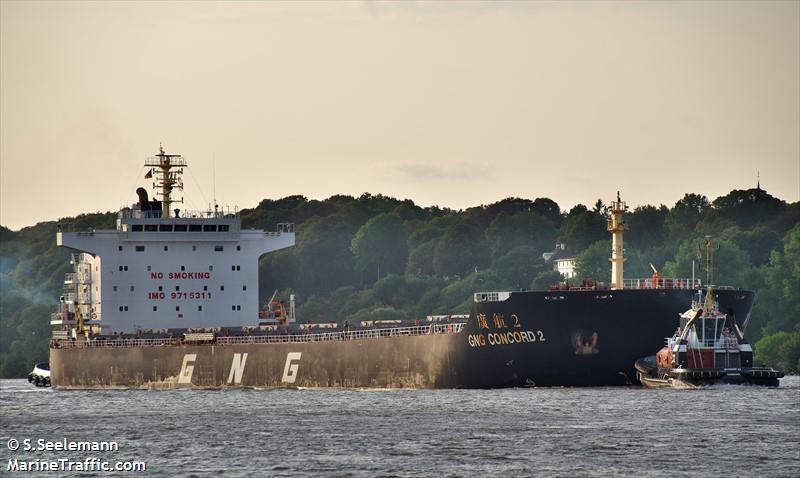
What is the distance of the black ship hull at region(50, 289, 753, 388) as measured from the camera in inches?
2456

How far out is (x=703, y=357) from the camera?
207 feet

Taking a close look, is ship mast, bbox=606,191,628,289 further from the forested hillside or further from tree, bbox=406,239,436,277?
tree, bbox=406,239,436,277

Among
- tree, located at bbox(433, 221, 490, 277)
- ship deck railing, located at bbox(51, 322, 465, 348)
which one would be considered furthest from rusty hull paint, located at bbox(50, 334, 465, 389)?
tree, located at bbox(433, 221, 490, 277)

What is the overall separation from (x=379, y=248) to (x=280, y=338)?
7922cm

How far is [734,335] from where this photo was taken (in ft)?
209

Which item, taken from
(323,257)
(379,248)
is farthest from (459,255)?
(323,257)

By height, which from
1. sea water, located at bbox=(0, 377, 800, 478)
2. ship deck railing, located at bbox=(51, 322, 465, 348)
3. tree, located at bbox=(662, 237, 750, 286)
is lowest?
sea water, located at bbox=(0, 377, 800, 478)

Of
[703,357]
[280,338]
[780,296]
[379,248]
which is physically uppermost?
[379,248]

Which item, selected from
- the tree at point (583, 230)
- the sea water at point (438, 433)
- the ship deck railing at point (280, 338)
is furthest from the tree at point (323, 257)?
the sea water at point (438, 433)

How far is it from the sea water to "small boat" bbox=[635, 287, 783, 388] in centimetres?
61

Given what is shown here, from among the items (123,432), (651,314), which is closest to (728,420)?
(651,314)

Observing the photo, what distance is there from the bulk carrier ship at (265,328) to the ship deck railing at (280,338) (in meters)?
0.08

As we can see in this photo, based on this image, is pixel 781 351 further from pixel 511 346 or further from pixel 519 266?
pixel 519 266

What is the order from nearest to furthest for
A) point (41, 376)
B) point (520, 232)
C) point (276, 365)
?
point (276, 365) < point (41, 376) < point (520, 232)
